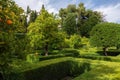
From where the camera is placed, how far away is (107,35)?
2789 centimetres

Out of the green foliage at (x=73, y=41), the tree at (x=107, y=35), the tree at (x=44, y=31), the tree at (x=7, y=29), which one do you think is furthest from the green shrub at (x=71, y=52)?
the tree at (x=7, y=29)

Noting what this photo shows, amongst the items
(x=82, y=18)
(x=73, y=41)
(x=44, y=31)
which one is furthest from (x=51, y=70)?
(x=82, y=18)

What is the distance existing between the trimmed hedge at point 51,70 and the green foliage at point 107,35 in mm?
12492

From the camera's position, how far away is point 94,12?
70625 millimetres

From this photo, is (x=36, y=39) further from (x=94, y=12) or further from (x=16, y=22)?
(x=94, y=12)

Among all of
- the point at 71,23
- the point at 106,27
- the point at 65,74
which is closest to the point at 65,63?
the point at 65,74

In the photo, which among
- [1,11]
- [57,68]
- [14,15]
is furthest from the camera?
[57,68]

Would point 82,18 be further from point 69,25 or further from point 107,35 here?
point 107,35

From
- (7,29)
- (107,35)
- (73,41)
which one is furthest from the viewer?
(73,41)

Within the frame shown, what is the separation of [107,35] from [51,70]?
52.3 ft

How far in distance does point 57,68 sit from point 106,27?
50.6ft

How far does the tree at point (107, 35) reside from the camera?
27.5 meters

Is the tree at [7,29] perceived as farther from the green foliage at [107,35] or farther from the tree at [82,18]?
the tree at [82,18]

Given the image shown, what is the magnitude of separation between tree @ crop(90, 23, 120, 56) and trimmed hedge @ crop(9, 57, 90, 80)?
41.0ft
